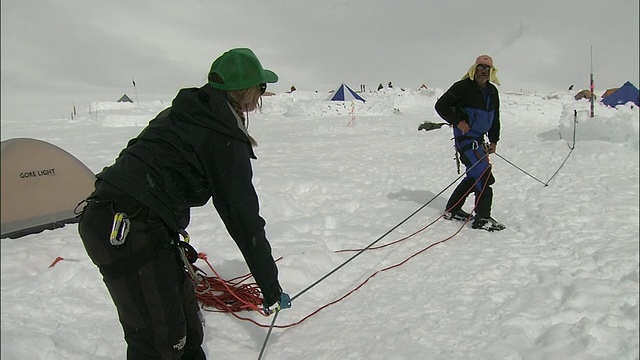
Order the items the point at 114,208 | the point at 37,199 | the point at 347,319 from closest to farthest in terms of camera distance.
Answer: the point at 114,208 → the point at 347,319 → the point at 37,199

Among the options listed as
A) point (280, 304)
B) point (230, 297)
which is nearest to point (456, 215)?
point (230, 297)

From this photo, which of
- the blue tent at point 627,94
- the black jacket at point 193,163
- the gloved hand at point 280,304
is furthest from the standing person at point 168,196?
the blue tent at point 627,94

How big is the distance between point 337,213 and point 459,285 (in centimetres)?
251

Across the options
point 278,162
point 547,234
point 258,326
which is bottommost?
point 258,326

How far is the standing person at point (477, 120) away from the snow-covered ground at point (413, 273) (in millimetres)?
399

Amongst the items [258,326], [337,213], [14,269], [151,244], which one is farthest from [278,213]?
[151,244]

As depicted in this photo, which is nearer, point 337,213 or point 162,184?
point 162,184

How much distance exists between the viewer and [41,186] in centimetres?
381

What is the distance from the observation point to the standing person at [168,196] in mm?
1648

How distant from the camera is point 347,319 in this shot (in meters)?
2.78

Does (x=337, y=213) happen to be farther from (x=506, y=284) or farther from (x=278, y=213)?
(x=506, y=284)

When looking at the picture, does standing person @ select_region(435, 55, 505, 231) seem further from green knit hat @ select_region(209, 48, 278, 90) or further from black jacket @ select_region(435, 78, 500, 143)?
green knit hat @ select_region(209, 48, 278, 90)

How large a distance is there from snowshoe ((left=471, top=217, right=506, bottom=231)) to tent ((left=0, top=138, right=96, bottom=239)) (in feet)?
13.7

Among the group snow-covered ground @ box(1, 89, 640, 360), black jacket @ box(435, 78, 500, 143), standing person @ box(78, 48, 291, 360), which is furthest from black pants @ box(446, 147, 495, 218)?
standing person @ box(78, 48, 291, 360)
